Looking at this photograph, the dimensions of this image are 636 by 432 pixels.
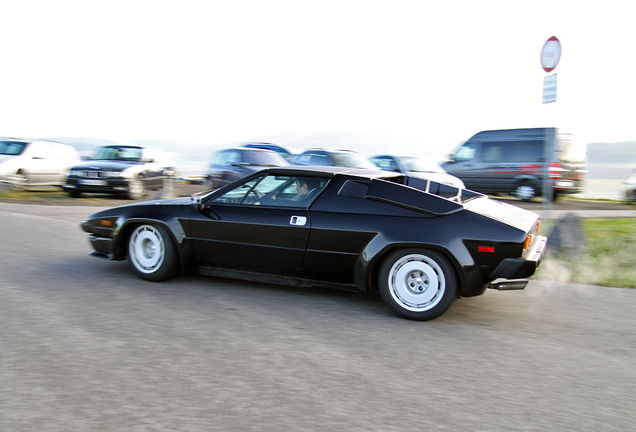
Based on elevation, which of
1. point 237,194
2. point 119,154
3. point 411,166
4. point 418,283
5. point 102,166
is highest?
point 119,154

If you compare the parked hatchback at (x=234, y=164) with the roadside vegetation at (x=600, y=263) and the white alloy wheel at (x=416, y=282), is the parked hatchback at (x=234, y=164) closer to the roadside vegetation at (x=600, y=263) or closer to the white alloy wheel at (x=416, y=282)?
the roadside vegetation at (x=600, y=263)

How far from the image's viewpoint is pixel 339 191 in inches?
179

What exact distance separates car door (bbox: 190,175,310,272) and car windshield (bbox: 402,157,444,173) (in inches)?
401

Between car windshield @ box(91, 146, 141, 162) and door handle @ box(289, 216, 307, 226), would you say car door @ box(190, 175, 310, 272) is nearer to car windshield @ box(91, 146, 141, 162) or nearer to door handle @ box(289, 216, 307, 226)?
door handle @ box(289, 216, 307, 226)

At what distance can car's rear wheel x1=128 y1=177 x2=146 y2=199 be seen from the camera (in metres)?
13.7

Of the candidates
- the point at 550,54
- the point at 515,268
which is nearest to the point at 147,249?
the point at 515,268

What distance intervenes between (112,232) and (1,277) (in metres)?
1.14

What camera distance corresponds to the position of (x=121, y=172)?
13531 millimetres

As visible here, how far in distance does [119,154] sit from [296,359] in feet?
42.3

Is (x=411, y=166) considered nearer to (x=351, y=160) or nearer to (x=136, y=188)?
(x=351, y=160)

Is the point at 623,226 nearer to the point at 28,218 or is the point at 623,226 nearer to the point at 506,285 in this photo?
Answer: the point at 506,285

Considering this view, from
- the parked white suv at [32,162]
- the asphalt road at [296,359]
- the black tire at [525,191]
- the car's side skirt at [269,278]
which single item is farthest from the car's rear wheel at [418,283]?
the black tire at [525,191]

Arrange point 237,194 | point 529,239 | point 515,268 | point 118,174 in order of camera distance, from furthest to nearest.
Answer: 1. point 118,174
2. point 237,194
3. point 529,239
4. point 515,268

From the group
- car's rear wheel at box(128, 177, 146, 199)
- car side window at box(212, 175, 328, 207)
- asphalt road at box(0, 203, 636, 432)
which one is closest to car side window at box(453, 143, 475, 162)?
car's rear wheel at box(128, 177, 146, 199)
